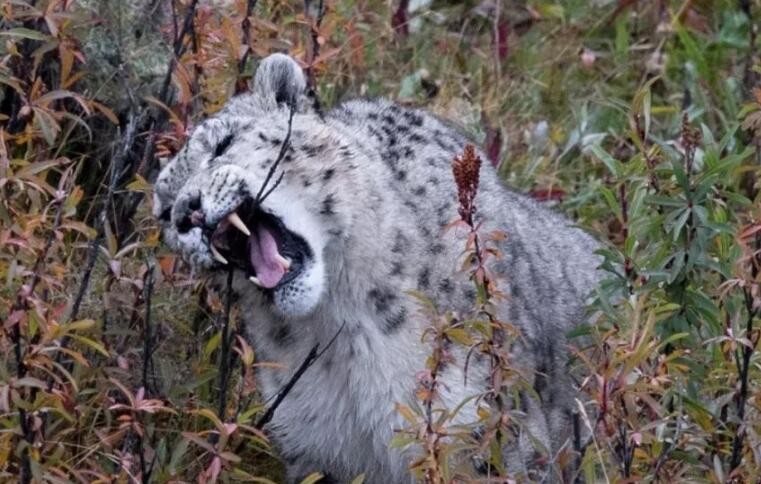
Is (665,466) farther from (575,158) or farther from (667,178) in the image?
(575,158)

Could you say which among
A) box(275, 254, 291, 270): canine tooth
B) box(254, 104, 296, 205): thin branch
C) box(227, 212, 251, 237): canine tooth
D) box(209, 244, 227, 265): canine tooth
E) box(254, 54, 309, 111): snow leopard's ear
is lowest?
box(275, 254, 291, 270): canine tooth

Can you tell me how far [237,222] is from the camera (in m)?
4.64

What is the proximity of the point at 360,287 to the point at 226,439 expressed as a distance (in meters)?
0.74

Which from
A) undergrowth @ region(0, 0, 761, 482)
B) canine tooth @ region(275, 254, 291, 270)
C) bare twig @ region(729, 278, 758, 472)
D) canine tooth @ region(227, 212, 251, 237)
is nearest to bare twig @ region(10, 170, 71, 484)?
undergrowth @ region(0, 0, 761, 482)

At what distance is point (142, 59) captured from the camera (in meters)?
6.52

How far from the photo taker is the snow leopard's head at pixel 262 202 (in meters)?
4.77

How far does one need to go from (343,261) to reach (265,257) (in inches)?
10.0

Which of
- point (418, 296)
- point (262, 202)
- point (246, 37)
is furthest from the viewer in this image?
point (246, 37)

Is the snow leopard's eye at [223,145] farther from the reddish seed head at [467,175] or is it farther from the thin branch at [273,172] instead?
the reddish seed head at [467,175]

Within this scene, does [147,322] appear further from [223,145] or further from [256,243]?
[223,145]

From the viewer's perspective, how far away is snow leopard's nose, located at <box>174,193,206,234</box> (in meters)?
4.77

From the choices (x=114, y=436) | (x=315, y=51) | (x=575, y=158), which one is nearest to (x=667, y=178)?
(x=315, y=51)

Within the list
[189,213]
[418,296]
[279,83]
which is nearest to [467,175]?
[418,296]

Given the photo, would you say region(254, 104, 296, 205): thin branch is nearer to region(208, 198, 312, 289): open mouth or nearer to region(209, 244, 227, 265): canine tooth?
region(208, 198, 312, 289): open mouth
